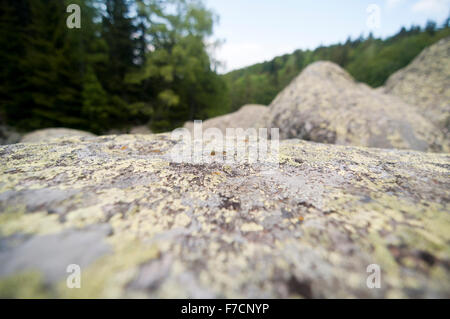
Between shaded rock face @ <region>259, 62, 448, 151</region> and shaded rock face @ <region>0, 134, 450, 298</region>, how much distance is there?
2336 mm

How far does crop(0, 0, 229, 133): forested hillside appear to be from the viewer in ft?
37.8

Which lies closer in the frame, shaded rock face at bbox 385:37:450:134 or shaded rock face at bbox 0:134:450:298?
shaded rock face at bbox 0:134:450:298

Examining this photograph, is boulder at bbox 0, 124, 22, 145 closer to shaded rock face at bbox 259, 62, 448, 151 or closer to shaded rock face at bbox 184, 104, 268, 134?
shaded rock face at bbox 184, 104, 268, 134

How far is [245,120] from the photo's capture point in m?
7.33

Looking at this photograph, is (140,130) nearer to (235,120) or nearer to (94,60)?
(94,60)

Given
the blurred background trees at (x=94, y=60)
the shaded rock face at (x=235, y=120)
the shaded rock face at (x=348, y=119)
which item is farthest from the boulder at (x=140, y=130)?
the shaded rock face at (x=348, y=119)

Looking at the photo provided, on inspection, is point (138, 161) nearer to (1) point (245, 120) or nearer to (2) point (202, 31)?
(1) point (245, 120)

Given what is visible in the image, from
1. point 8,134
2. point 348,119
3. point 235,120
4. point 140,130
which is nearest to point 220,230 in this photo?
point 348,119

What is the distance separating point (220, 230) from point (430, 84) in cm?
755

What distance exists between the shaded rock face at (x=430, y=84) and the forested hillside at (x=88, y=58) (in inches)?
482

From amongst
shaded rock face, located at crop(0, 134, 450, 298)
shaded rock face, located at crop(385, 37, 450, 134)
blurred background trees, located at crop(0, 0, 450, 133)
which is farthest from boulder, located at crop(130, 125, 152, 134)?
shaded rock face, located at crop(385, 37, 450, 134)

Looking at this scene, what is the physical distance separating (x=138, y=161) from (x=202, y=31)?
15.9 metres

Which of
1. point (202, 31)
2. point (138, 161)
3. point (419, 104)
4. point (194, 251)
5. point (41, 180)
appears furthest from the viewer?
point (202, 31)
